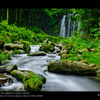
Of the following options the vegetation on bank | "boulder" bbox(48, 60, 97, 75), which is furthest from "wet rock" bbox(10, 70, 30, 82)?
the vegetation on bank

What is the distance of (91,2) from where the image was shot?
152 cm

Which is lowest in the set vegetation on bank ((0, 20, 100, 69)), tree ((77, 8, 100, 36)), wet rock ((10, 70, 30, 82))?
wet rock ((10, 70, 30, 82))

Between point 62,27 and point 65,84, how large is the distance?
29679 millimetres

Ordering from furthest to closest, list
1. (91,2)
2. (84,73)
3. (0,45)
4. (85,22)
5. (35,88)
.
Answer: (85,22), (0,45), (84,73), (35,88), (91,2)

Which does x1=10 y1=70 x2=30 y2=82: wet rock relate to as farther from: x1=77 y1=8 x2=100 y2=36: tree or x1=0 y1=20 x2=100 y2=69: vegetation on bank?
x1=77 y1=8 x2=100 y2=36: tree

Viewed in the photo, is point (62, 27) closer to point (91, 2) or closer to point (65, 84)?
point (65, 84)

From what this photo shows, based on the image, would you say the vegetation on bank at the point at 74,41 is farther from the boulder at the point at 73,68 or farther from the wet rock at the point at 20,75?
the wet rock at the point at 20,75

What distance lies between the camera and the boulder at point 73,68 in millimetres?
4789

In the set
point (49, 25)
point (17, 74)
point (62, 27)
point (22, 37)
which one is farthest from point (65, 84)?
point (49, 25)

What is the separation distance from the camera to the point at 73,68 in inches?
193

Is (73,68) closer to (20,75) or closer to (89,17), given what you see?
(20,75)

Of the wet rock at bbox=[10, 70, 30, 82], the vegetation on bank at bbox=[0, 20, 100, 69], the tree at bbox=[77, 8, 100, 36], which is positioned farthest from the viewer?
the tree at bbox=[77, 8, 100, 36]

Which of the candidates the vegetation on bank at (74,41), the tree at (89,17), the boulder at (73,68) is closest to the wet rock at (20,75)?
the boulder at (73,68)

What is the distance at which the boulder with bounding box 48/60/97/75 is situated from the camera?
4.79 meters
